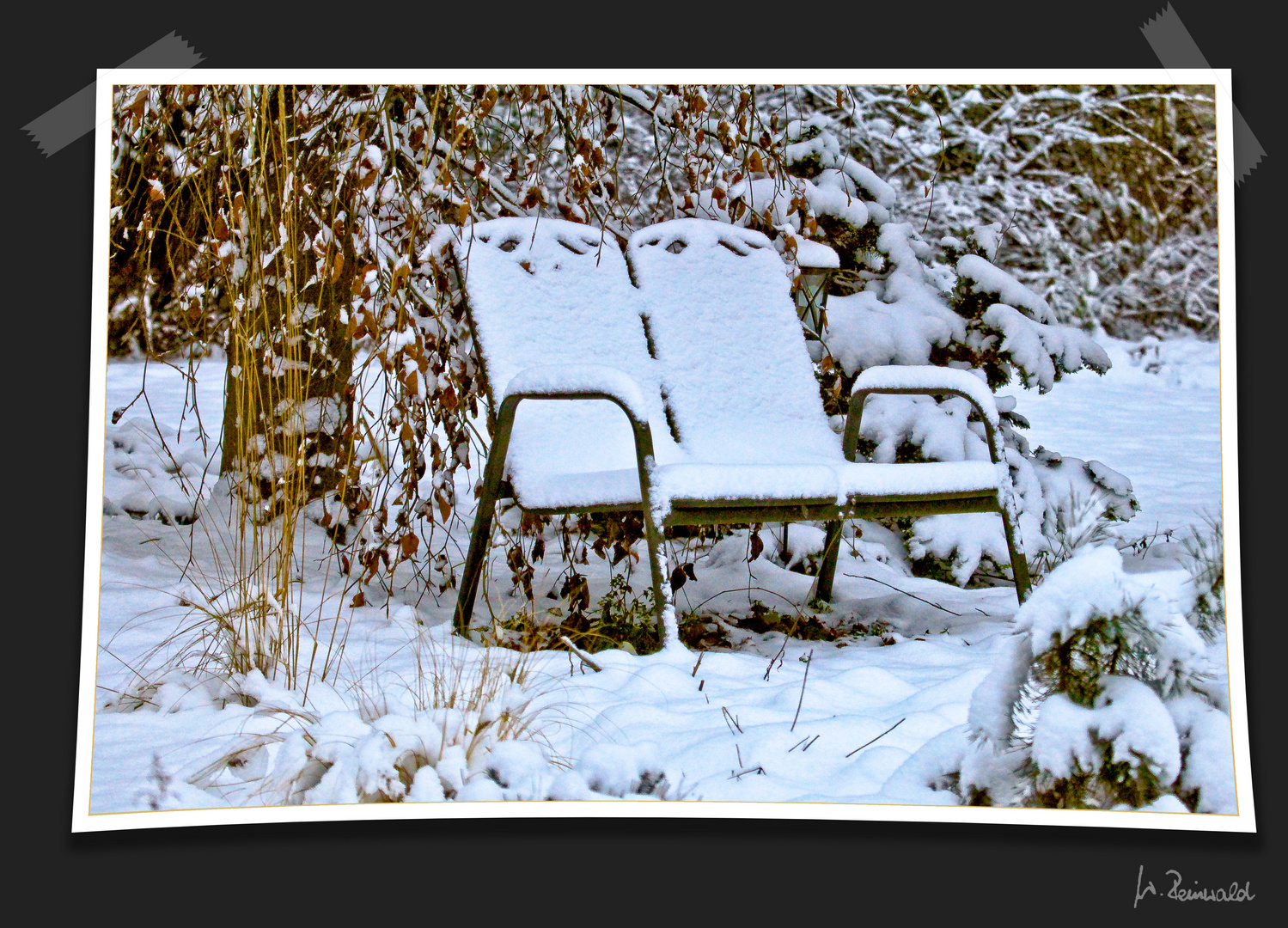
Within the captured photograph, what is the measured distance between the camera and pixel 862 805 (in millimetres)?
1601

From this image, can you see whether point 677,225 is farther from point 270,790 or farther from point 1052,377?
point 270,790

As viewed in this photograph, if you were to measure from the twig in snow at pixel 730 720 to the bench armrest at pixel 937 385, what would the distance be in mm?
921

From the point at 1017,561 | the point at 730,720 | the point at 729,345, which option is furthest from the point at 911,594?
the point at 730,720

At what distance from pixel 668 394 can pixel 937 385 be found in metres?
0.61

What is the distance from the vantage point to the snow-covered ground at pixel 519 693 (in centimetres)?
162

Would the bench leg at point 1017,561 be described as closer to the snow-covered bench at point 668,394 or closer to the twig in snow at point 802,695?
the snow-covered bench at point 668,394

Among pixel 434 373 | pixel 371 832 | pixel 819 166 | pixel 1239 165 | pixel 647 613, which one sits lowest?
pixel 371 832

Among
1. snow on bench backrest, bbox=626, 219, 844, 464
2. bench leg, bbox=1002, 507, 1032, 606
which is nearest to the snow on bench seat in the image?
snow on bench backrest, bbox=626, 219, 844, 464

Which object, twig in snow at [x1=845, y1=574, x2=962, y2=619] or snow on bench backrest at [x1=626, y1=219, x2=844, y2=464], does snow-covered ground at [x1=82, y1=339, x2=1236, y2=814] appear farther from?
snow on bench backrest at [x1=626, y1=219, x2=844, y2=464]

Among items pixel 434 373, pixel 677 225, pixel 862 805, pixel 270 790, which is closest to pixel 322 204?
pixel 434 373

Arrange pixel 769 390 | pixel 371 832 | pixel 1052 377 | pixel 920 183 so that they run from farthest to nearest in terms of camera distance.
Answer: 1. pixel 920 183
2. pixel 1052 377
3. pixel 769 390
4. pixel 371 832

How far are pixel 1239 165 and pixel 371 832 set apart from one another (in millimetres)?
1775

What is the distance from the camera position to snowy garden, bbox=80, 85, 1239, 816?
1.62 m
